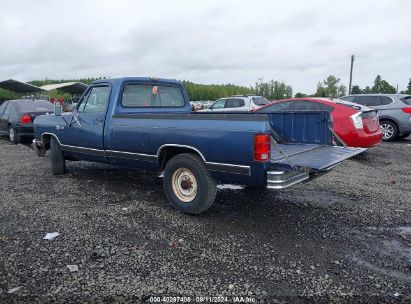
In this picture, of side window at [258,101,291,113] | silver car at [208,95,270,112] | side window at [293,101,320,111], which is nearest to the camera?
side window at [293,101,320,111]

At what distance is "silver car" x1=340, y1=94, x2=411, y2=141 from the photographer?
12.1 m

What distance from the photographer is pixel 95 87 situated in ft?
21.3

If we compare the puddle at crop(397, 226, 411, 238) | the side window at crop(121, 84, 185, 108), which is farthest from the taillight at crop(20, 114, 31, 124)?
the puddle at crop(397, 226, 411, 238)

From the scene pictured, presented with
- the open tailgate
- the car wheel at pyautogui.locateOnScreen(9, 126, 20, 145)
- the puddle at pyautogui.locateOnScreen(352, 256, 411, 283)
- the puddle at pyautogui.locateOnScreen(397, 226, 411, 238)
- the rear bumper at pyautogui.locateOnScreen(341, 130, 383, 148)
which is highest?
the open tailgate

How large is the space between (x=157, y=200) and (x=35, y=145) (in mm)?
3425

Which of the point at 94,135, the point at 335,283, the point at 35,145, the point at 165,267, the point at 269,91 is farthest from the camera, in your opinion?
the point at 269,91

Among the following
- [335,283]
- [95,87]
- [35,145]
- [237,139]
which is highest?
[95,87]

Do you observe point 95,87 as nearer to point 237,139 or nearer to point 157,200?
point 157,200

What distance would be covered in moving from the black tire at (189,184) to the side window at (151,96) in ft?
5.42

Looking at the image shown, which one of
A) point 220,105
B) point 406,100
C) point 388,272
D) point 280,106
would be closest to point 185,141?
point 388,272

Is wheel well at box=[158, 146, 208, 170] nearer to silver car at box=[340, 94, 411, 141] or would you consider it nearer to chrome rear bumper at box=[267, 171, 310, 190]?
chrome rear bumper at box=[267, 171, 310, 190]

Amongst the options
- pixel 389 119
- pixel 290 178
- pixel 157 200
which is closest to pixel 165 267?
pixel 290 178

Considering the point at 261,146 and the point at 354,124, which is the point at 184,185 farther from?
the point at 354,124

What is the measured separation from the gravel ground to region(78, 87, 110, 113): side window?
4.45 ft
